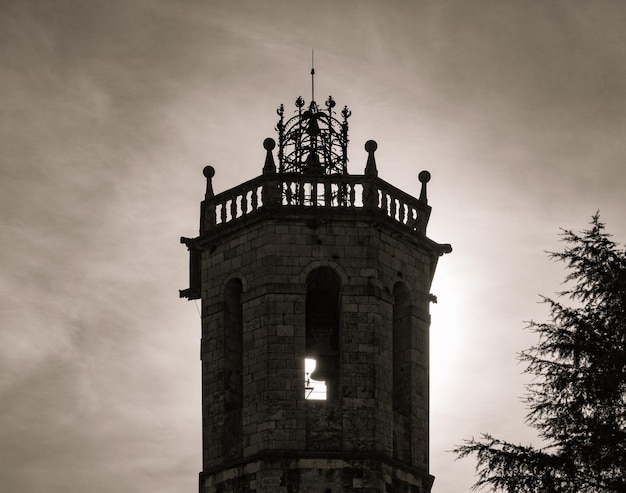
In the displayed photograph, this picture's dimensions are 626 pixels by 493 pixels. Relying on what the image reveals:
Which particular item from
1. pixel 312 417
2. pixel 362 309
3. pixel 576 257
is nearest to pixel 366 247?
pixel 362 309

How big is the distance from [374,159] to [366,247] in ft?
6.58

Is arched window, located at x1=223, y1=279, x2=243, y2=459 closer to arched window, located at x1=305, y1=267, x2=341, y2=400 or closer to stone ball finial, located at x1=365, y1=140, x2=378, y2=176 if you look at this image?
arched window, located at x1=305, y1=267, x2=341, y2=400

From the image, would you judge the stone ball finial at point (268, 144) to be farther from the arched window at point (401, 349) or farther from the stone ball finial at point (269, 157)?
the arched window at point (401, 349)

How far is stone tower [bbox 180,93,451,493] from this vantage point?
33.5 meters

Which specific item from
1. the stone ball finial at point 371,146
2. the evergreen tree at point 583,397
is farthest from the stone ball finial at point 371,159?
the evergreen tree at point 583,397

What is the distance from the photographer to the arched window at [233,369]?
34.2 metres

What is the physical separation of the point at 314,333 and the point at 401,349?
73.8 inches

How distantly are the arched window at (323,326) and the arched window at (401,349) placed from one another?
115 centimetres

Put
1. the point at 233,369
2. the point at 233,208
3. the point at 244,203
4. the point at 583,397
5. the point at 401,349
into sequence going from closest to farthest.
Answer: the point at 583,397 → the point at 233,369 → the point at 401,349 → the point at 244,203 → the point at 233,208

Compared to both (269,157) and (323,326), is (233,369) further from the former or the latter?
(269,157)

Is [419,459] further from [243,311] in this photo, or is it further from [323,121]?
[323,121]

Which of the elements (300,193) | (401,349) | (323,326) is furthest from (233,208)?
(401,349)

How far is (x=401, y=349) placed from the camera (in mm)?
35156

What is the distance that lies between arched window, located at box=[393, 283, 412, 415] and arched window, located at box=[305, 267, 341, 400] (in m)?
1.15
